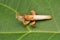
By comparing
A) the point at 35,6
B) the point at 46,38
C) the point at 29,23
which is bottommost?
the point at 46,38

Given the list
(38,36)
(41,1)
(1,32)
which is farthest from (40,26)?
(1,32)

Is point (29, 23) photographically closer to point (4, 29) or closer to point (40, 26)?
point (40, 26)

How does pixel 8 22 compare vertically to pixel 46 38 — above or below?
above

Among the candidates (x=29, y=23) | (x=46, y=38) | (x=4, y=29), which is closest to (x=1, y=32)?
(x=4, y=29)

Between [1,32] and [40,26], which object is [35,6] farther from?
[1,32]

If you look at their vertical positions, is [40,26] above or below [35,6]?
below

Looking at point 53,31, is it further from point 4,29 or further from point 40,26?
point 4,29
